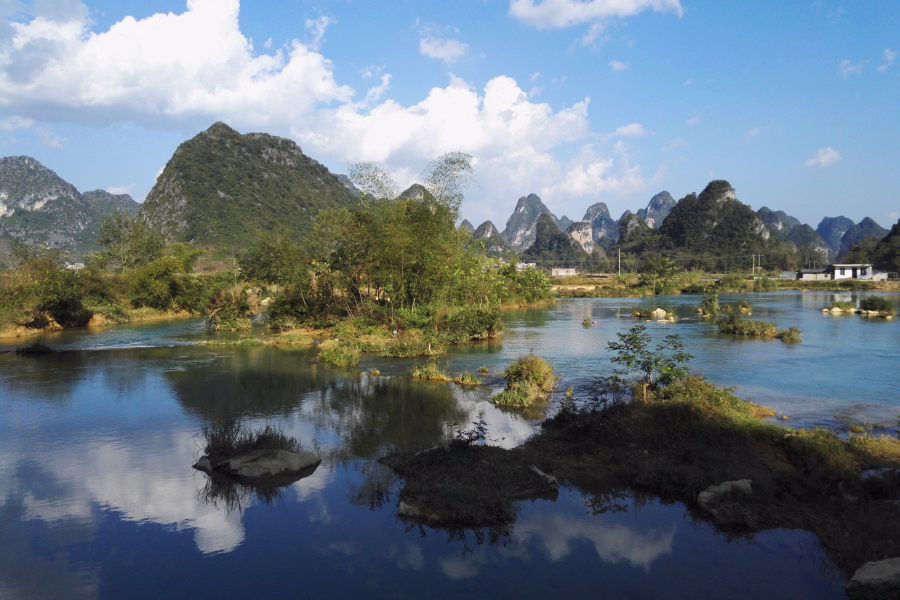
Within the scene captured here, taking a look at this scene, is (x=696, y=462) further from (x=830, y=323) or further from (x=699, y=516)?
(x=830, y=323)

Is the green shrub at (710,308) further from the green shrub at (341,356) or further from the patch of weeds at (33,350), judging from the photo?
the patch of weeds at (33,350)

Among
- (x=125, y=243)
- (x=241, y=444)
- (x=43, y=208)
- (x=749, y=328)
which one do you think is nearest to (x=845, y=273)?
(x=749, y=328)

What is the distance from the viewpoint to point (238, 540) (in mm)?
5996

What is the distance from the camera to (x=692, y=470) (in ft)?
22.6

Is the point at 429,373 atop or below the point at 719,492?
atop

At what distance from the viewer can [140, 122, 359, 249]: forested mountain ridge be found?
2456 inches

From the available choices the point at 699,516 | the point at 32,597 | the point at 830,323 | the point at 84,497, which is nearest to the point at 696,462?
the point at 699,516

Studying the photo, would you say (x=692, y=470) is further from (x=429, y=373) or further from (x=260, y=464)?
(x=429, y=373)

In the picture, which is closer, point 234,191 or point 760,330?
point 760,330

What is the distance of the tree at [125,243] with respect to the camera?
35.4 metres

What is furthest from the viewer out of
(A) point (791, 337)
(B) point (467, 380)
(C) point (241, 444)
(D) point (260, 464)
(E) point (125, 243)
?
(E) point (125, 243)

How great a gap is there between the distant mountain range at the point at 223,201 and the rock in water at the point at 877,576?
1859 inches

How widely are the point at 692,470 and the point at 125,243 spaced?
127ft

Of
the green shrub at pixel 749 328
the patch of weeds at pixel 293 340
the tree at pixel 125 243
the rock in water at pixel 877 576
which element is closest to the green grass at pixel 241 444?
the rock in water at pixel 877 576
